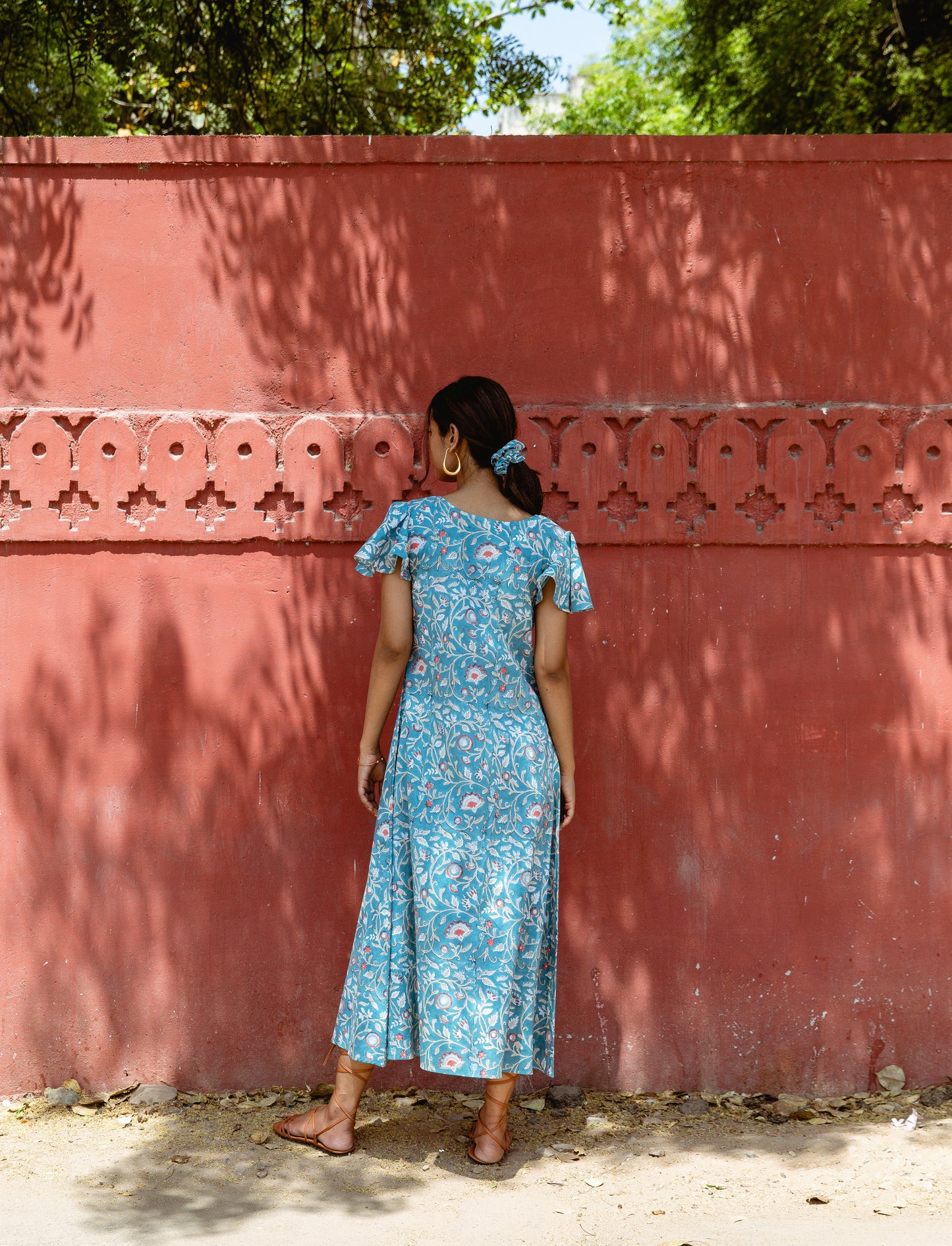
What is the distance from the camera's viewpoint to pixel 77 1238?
269 cm

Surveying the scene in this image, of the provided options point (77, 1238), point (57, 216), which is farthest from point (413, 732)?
point (57, 216)

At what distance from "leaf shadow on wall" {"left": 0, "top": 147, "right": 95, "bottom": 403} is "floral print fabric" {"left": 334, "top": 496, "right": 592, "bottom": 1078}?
1.24 metres

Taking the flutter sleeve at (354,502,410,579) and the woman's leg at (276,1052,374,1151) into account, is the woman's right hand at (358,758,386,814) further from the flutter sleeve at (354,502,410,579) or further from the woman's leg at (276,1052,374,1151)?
the woman's leg at (276,1052,374,1151)

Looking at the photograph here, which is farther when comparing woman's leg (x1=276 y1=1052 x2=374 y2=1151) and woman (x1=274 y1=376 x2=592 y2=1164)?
woman's leg (x1=276 y1=1052 x2=374 y2=1151)

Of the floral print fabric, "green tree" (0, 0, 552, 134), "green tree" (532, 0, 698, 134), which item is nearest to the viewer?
the floral print fabric

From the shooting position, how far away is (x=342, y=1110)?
310 cm

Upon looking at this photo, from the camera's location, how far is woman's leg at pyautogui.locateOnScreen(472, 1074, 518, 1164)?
307 centimetres

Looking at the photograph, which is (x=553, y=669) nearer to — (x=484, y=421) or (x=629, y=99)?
(x=484, y=421)

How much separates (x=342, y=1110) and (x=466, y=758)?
3.33ft

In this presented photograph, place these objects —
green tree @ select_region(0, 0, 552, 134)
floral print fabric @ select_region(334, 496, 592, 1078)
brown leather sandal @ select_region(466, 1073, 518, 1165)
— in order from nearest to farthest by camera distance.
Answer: floral print fabric @ select_region(334, 496, 592, 1078), brown leather sandal @ select_region(466, 1073, 518, 1165), green tree @ select_region(0, 0, 552, 134)

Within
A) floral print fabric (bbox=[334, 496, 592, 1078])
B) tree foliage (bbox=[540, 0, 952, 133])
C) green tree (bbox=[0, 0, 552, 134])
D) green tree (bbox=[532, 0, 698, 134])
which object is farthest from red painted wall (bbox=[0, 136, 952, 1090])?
green tree (bbox=[532, 0, 698, 134])

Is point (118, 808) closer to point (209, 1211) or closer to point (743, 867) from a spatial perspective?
point (209, 1211)

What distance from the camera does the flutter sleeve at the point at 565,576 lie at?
3014mm

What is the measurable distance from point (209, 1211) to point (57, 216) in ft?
9.18
